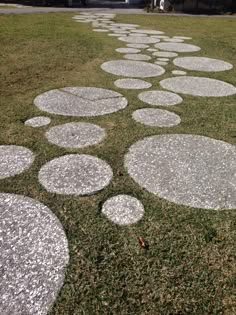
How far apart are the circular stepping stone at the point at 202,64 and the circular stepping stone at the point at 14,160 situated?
3044 mm

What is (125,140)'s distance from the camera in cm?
241

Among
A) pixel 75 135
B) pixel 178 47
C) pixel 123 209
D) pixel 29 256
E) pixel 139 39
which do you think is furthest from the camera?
pixel 139 39

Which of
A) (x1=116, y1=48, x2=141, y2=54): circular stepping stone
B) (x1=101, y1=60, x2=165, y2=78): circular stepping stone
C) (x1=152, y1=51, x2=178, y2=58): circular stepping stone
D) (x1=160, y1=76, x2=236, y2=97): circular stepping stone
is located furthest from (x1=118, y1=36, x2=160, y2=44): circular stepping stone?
(x1=160, y1=76, x2=236, y2=97): circular stepping stone

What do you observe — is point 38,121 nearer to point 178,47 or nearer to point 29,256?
point 29,256

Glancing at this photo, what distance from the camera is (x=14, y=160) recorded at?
Answer: 2088 mm

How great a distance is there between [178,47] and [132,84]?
2.71 m

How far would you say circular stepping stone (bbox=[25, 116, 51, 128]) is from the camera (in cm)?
260

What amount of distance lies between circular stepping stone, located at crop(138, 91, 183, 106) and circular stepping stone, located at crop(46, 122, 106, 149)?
2.66 ft

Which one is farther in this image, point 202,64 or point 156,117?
point 202,64

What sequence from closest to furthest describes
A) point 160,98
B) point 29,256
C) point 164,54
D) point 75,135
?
point 29,256, point 75,135, point 160,98, point 164,54

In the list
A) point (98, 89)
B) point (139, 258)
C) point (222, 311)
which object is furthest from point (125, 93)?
point (222, 311)

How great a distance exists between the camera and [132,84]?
3.66 meters

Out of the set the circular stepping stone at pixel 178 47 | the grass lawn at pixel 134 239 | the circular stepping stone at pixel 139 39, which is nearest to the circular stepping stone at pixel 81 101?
the grass lawn at pixel 134 239

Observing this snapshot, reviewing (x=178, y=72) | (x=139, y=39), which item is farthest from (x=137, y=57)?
(x=139, y=39)
